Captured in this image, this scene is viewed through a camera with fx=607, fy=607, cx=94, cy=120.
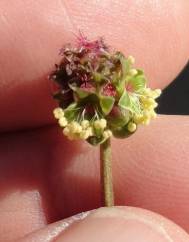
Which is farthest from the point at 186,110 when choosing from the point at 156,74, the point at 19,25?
the point at 19,25

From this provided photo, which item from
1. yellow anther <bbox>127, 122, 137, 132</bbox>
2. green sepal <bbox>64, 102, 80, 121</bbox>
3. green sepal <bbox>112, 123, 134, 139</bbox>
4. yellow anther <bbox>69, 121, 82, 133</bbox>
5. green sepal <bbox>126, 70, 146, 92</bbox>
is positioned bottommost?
green sepal <bbox>112, 123, 134, 139</bbox>

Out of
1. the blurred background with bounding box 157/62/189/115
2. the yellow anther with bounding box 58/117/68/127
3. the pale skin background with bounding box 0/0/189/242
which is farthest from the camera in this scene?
the blurred background with bounding box 157/62/189/115

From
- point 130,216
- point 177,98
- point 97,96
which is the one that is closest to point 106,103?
point 97,96

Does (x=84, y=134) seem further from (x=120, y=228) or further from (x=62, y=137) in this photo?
(x=62, y=137)

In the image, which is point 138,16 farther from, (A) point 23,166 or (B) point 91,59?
(A) point 23,166

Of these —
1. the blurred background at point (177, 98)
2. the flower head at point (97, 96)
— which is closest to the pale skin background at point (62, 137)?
the flower head at point (97, 96)

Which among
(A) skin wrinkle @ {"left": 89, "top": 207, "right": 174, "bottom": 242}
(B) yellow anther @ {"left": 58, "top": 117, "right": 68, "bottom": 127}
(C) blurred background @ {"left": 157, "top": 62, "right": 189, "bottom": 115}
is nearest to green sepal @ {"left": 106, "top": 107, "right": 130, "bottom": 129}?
(B) yellow anther @ {"left": 58, "top": 117, "right": 68, "bottom": 127}

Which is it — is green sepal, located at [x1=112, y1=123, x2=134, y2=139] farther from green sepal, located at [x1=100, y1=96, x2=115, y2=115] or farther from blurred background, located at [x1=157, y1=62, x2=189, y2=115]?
blurred background, located at [x1=157, y1=62, x2=189, y2=115]
